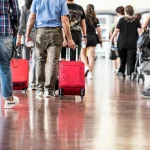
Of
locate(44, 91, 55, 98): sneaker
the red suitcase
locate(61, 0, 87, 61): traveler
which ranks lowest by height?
locate(44, 91, 55, 98): sneaker

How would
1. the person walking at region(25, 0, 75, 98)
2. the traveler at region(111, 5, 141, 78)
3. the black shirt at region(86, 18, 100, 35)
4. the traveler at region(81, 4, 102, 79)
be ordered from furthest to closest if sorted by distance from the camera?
the traveler at region(111, 5, 141, 78) → the black shirt at region(86, 18, 100, 35) → the traveler at region(81, 4, 102, 79) → the person walking at region(25, 0, 75, 98)

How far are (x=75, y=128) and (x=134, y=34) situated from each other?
18.4 ft

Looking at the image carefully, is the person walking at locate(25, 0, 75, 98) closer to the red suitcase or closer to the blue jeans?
the red suitcase

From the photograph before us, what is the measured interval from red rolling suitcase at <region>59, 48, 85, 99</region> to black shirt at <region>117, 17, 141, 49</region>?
11.7ft

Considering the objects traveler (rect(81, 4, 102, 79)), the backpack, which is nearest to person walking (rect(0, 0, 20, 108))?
the backpack

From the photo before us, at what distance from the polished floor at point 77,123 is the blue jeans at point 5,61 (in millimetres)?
240

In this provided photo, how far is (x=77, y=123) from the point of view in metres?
4.38

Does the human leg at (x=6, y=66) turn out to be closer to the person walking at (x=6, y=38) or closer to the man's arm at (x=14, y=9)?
the person walking at (x=6, y=38)

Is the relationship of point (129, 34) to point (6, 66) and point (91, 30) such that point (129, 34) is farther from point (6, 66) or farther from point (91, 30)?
point (6, 66)

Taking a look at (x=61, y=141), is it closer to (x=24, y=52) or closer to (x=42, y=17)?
(x=42, y=17)

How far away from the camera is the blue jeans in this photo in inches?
194

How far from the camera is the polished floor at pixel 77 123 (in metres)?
3.53

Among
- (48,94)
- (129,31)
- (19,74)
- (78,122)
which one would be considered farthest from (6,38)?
(129,31)

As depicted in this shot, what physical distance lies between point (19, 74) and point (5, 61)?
5.13ft
